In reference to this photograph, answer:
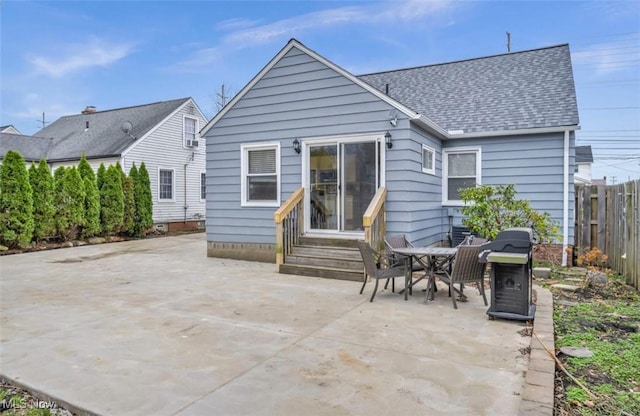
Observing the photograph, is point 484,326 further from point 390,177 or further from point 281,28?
point 281,28

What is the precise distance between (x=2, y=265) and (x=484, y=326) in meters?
9.60

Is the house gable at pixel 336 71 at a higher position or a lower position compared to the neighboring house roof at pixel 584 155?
lower

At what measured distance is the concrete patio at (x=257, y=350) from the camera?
101 inches

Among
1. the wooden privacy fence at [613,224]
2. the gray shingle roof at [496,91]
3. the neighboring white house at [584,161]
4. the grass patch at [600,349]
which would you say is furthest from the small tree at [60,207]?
the neighboring white house at [584,161]

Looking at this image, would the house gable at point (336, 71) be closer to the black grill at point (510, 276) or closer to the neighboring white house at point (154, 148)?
the black grill at point (510, 276)

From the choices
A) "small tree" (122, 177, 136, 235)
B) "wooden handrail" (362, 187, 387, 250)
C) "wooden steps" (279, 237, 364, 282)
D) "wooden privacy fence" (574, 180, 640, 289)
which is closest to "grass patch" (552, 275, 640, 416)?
"wooden privacy fence" (574, 180, 640, 289)

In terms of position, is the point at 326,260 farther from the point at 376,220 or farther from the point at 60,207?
the point at 60,207

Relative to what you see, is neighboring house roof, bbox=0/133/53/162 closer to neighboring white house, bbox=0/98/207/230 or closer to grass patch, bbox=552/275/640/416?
neighboring white house, bbox=0/98/207/230

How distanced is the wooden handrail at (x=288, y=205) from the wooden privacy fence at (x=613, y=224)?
540 cm

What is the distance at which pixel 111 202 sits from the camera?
44.2 ft

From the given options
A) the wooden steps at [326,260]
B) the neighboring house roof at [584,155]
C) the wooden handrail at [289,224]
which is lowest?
the wooden steps at [326,260]

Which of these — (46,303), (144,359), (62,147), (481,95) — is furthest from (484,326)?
(62,147)

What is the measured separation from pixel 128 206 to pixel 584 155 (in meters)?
27.5

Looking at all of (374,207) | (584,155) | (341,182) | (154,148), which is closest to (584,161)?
(584,155)
